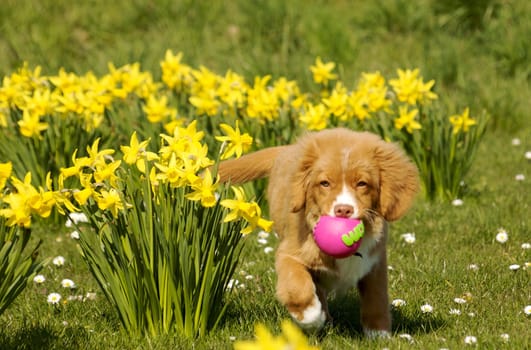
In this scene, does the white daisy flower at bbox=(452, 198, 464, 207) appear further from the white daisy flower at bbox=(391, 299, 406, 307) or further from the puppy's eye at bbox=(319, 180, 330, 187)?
the puppy's eye at bbox=(319, 180, 330, 187)

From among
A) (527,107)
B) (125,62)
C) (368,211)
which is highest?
(368,211)

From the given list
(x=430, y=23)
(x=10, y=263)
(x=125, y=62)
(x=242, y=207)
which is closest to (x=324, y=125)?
(x=242, y=207)

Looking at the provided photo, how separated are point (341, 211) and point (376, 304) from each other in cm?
58

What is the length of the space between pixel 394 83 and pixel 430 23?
14.7 feet

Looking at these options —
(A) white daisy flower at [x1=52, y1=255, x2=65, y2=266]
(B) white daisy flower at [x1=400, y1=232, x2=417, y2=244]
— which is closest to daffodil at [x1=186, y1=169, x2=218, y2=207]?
(A) white daisy flower at [x1=52, y1=255, x2=65, y2=266]

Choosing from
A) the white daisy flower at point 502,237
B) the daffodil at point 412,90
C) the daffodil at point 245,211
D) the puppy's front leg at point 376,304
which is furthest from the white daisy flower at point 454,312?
the daffodil at point 412,90

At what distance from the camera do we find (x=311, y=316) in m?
3.71

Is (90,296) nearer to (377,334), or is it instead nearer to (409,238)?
(377,334)

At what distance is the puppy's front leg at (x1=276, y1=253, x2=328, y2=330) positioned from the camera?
146 inches

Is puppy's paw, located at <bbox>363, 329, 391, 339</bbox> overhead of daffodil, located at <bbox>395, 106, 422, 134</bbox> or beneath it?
beneath

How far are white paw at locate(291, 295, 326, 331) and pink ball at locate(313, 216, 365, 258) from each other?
0.76 ft

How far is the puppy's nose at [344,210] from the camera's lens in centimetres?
362

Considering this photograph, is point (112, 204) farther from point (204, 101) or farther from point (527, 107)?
point (527, 107)

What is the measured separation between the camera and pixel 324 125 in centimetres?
596
